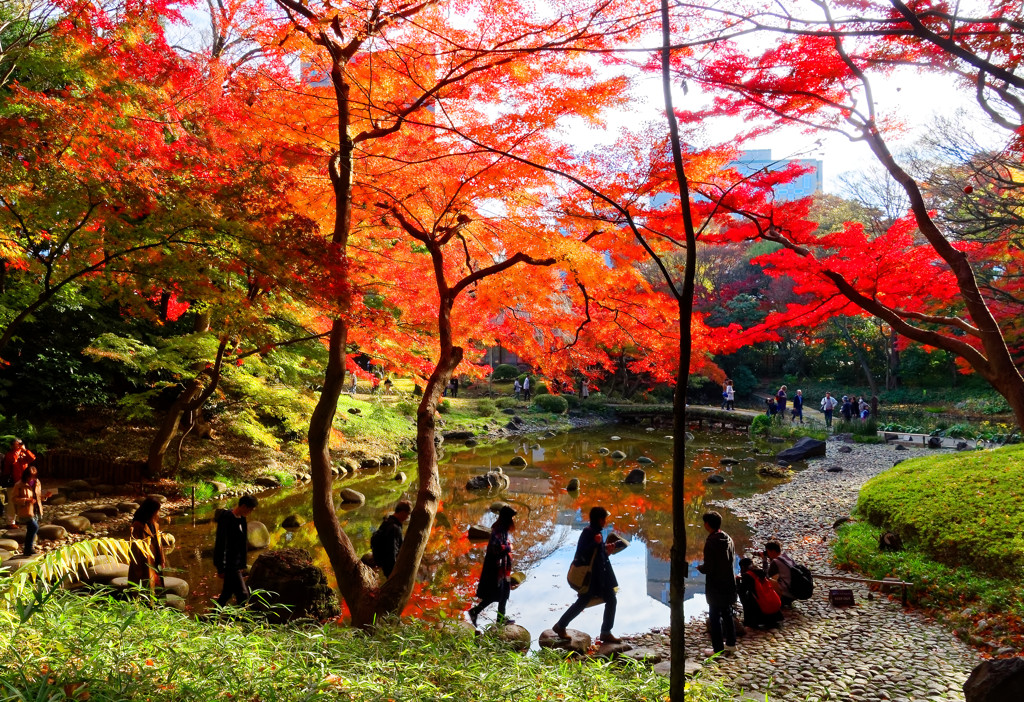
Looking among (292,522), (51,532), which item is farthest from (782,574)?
(51,532)

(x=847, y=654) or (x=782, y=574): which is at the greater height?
(x=782, y=574)

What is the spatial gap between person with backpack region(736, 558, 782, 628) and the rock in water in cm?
451

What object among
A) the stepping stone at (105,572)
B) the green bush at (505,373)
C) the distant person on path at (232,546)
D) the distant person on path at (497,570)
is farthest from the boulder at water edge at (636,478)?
the green bush at (505,373)

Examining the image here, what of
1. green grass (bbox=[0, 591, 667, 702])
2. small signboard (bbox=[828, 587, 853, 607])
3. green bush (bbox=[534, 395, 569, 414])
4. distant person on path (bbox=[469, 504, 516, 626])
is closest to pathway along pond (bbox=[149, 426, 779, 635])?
distant person on path (bbox=[469, 504, 516, 626])

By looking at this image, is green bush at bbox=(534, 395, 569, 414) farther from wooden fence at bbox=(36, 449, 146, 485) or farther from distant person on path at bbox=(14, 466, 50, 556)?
distant person on path at bbox=(14, 466, 50, 556)

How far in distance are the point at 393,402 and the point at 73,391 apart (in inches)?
440

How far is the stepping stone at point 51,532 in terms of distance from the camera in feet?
27.9

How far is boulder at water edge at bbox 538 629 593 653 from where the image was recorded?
6.13 m

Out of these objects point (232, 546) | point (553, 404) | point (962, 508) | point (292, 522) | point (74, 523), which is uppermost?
point (553, 404)

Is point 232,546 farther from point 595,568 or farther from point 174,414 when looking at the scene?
point 174,414

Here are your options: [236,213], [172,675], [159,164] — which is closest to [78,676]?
[172,675]

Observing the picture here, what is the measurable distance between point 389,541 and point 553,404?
21167mm

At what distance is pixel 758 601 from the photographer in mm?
6430

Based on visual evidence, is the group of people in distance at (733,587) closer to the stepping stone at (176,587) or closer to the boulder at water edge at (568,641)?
the boulder at water edge at (568,641)
